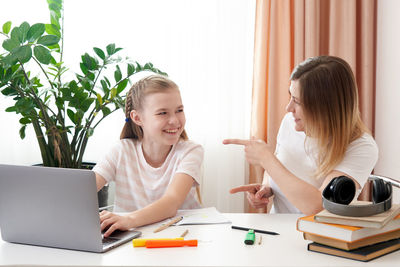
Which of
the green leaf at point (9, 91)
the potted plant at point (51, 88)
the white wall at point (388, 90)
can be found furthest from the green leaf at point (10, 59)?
the white wall at point (388, 90)

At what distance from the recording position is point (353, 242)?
102 centimetres

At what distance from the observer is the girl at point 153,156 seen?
5.49 ft

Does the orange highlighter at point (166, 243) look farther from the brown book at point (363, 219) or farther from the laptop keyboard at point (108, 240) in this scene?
the brown book at point (363, 219)

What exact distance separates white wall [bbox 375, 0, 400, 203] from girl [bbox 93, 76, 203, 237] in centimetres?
120

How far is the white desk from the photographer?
0.99m

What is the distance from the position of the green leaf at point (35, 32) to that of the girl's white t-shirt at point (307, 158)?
42.0 inches

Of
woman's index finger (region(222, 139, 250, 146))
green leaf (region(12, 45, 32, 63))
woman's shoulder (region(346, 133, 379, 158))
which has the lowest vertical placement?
woman's shoulder (region(346, 133, 379, 158))

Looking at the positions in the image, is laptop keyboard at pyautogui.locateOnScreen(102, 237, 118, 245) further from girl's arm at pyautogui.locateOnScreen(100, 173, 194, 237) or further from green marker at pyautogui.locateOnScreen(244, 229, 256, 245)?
green marker at pyautogui.locateOnScreen(244, 229, 256, 245)

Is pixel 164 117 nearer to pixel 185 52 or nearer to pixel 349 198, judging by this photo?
pixel 349 198

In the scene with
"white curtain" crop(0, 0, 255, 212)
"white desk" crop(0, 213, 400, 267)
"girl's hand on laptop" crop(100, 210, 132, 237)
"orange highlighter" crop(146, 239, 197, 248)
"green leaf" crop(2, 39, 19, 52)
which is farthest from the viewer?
"white curtain" crop(0, 0, 255, 212)

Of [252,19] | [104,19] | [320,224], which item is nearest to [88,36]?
[104,19]

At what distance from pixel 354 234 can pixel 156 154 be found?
932mm

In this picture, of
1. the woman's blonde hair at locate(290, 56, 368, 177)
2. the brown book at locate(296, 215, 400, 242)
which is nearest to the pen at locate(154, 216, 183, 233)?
the brown book at locate(296, 215, 400, 242)

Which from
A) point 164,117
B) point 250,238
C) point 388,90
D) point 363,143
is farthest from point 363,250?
point 388,90
